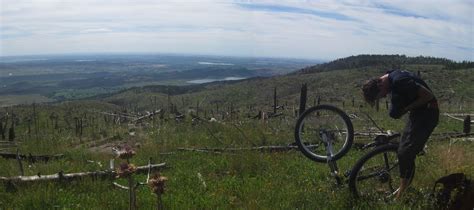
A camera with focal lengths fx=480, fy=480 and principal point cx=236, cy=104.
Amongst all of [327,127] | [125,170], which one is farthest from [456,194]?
[125,170]

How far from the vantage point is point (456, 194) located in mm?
6340

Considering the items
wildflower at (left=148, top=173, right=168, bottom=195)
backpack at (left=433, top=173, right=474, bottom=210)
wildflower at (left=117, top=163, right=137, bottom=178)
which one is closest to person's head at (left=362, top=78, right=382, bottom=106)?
backpack at (left=433, top=173, right=474, bottom=210)

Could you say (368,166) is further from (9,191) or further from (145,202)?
(9,191)

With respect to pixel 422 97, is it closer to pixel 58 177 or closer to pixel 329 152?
pixel 329 152

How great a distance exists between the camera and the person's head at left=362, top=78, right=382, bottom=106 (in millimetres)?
7196

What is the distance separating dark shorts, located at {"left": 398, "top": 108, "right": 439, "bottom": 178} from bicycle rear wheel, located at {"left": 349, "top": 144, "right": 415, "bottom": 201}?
0.78ft

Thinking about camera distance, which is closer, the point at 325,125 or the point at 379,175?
the point at 379,175

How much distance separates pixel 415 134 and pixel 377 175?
0.99 meters

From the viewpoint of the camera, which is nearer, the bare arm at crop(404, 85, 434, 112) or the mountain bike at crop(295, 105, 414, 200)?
the bare arm at crop(404, 85, 434, 112)

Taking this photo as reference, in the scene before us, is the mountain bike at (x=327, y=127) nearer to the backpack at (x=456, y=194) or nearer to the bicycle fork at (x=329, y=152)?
the bicycle fork at (x=329, y=152)

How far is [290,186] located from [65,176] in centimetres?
422

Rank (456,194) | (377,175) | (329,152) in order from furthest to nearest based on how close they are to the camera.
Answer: (329,152) → (377,175) → (456,194)

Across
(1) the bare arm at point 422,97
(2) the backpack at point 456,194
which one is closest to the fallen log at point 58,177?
(1) the bare arm at point 422,97

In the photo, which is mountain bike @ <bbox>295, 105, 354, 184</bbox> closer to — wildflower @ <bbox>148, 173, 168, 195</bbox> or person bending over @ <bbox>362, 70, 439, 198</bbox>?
person bending over @ <bbox>362, 70, 439, 198</bbox>
